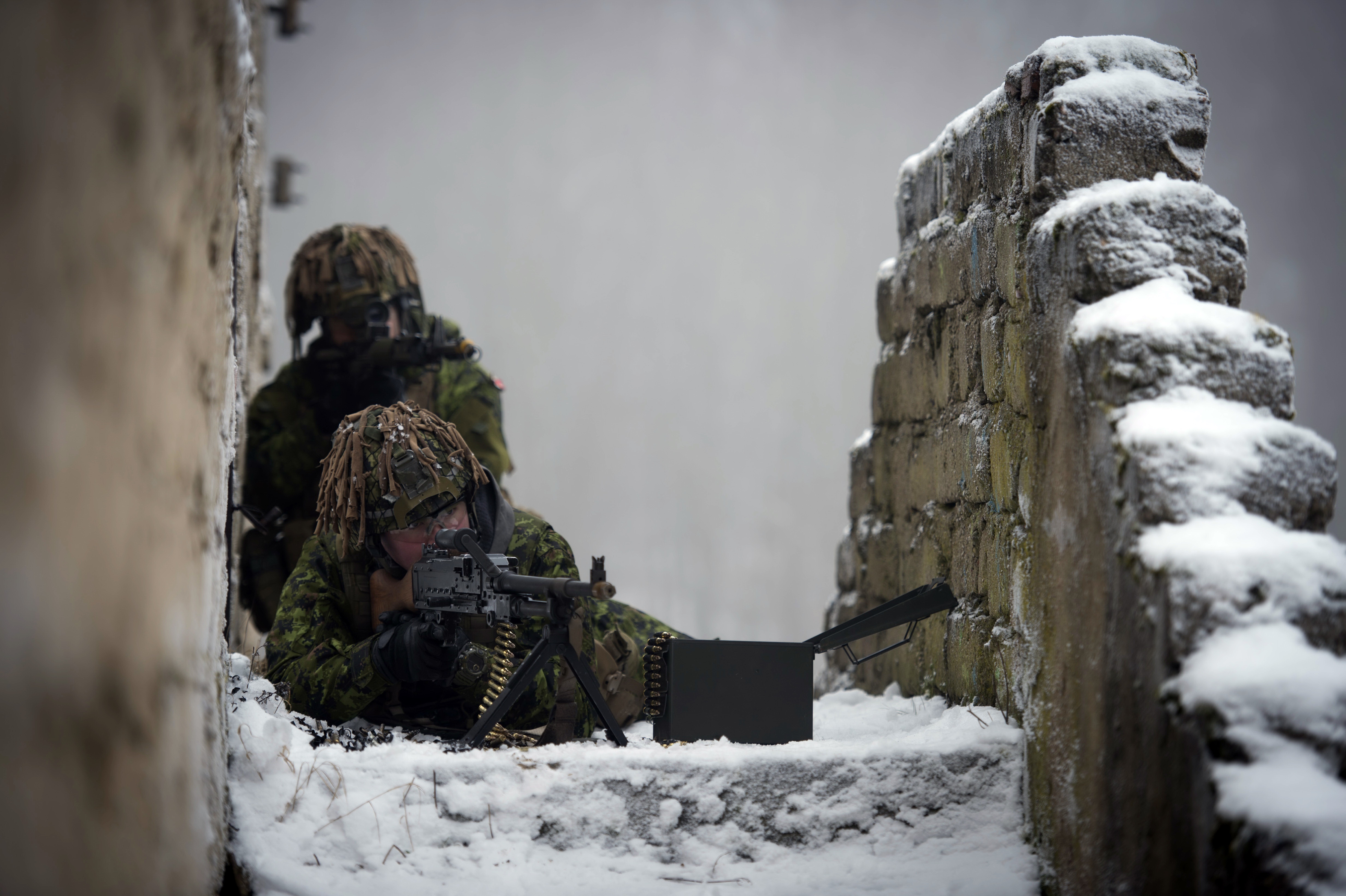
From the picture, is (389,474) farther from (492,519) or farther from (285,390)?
(285,390)

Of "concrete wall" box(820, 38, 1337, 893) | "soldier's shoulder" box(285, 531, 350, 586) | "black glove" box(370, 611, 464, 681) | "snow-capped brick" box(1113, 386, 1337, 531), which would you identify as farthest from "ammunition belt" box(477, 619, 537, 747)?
"snow-capped brick" box(1113, 386, 1337, 531)

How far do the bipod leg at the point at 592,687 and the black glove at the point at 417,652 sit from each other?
0.81 feet

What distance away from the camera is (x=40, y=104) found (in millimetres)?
1013

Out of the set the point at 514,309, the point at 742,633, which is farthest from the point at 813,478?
the point at 514,309

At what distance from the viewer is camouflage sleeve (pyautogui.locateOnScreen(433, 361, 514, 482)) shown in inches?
147

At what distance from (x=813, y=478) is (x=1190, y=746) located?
5.32 metres

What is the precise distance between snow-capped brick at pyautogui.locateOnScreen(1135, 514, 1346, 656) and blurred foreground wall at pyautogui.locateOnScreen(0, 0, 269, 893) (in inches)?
60.0

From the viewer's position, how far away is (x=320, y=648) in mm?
2432

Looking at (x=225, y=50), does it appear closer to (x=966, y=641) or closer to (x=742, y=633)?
(x=966, y=641)

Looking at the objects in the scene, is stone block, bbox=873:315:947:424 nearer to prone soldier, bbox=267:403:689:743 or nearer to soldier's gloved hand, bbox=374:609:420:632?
prone soldier, bbox=267:403:689:743

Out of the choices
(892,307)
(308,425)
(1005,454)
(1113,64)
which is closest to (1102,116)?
(1113,64)

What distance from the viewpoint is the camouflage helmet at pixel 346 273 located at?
148 inches

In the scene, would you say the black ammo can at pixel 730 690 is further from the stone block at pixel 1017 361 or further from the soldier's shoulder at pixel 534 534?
the stone block at pixel 1017 361

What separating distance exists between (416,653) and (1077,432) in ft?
A: 4.96
